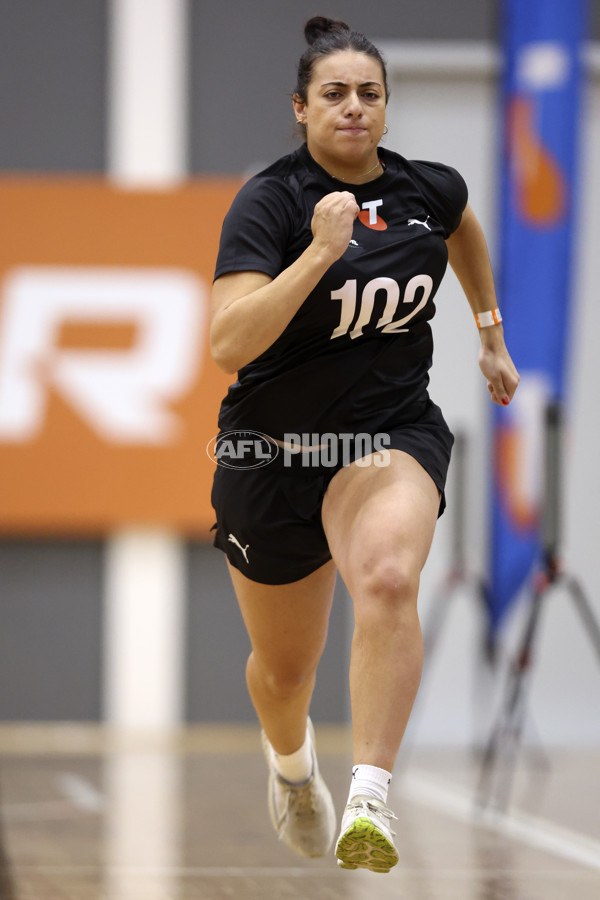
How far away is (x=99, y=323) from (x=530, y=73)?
2457 millimetres

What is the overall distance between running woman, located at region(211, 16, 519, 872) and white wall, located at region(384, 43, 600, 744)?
351 centimetres

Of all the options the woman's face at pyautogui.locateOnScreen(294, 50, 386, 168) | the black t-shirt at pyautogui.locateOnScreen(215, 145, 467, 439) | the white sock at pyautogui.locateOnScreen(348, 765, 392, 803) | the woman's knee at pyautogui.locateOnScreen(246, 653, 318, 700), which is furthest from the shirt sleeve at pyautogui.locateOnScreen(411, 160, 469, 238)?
the white sock at pyautogui.locateOnScreen(348, 765, 392, 803)

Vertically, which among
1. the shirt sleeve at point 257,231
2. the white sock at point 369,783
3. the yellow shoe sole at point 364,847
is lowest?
the yellow shoe sole at point 364,847

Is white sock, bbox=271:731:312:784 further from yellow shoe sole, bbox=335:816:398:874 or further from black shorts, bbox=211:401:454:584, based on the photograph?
yellow shoe sole, bbox=335:816:398:874

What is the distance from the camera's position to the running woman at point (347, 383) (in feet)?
6.66

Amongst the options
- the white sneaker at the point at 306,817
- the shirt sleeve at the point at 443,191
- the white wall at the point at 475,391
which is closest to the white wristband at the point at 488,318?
the shirt sleeve at the point at 443,191

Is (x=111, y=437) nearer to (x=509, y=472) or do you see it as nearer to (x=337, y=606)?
(x=337, y=606)

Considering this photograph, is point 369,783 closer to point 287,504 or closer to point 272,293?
point 287,504

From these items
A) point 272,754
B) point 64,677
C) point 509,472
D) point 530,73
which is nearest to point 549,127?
point 530,73

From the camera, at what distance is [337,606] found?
19.2 feet

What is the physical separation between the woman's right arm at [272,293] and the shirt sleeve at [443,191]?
1.13 ft

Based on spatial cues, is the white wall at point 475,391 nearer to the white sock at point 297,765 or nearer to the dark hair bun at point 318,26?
the white sock at point 297,765

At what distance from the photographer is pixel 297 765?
111 inches

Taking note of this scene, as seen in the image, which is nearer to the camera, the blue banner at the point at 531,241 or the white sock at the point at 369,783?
the white sock at the point at 369,783
